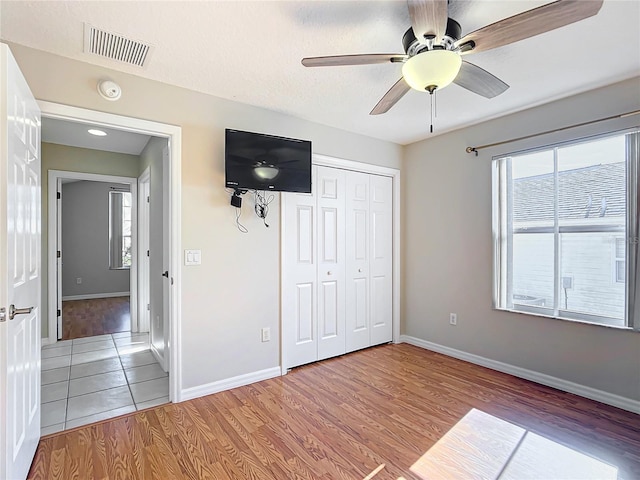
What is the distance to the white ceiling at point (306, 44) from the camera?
1.65 metres

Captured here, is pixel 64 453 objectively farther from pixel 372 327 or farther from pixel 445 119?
pixel 445 119

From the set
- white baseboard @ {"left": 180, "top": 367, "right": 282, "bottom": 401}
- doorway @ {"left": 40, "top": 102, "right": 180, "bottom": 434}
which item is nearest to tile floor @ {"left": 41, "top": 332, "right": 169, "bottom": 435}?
doorway @ {"left": 40, "top": 102, "right": 180, "bottom": 434}

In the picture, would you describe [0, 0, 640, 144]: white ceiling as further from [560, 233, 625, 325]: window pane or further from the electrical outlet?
the electrical outlet

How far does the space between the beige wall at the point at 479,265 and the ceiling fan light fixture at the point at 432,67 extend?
1.80 meters

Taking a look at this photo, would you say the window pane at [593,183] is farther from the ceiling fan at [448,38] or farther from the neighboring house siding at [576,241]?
the ceiling fan at [448,38]

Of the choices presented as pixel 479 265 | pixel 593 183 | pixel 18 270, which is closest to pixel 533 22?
pixel 593 183

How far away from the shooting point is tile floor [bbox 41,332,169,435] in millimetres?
2391

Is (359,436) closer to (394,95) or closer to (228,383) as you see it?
(228,383)

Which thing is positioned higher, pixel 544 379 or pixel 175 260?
pixel 175 260

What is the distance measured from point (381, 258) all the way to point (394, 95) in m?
2.24

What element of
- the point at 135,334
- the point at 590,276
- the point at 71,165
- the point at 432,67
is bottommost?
the point at 135,334

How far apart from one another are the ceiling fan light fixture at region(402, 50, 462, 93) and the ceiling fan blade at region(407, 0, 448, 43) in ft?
0.24

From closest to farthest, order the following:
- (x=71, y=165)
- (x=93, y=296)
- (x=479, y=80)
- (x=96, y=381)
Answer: (x=479, y=80) < (x=96, y=381) < (x=71, y=165) < (x=93, y=296)

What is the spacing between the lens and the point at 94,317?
17.4 ft
